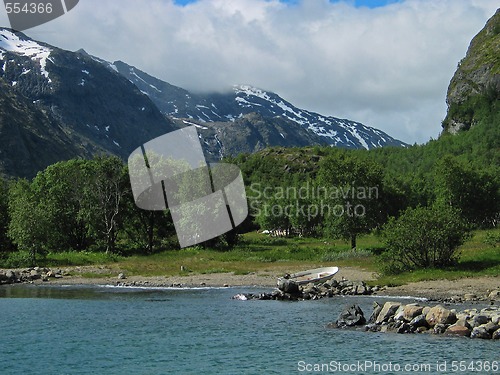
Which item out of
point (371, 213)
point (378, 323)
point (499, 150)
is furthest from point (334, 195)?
point (499, 150)

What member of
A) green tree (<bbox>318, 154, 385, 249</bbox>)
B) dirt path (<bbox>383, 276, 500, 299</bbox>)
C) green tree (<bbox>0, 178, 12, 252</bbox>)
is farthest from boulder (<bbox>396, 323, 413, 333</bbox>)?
green tree (<bbox>0, 178, 12, 252</bbox>)

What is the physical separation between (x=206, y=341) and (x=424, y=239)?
88.5 ft

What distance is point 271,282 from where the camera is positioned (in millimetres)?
57156

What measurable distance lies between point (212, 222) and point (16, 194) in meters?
32.2

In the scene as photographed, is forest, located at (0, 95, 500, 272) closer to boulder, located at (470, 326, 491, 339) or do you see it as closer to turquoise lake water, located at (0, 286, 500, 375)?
turquoise lake water, located at (0, 286, 500, 375)

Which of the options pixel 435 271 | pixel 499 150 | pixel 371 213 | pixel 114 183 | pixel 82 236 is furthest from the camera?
pixel 499 150

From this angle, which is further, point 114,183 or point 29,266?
point 114,183

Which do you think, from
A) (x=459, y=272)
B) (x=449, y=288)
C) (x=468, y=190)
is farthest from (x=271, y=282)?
(x=468, y=190)

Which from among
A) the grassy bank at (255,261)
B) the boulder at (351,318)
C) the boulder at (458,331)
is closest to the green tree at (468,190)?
the grassy bank at (255,261)

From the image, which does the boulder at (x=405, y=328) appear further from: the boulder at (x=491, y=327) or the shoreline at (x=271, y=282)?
the shoreline at (x=271, y=282)

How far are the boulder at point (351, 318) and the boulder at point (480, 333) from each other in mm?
6496

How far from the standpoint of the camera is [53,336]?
33406 millimetres

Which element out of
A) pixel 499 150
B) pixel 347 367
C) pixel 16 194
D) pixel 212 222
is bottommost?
pixel 347 367

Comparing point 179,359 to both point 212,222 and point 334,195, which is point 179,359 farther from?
point 212,222
